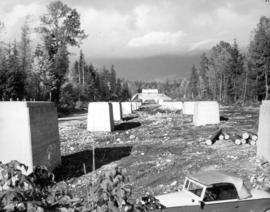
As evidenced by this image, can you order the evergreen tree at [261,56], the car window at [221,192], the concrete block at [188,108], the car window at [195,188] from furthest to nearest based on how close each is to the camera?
1. the evergreen tree at [261,56]
2. the concrete block at [188,108]
3. the car window at [195,188]
4. the car window at [221,192]

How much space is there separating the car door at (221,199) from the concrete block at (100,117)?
57.2 feet

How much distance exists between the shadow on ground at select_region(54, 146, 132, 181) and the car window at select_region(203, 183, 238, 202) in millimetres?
6005

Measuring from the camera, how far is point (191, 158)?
14352mm

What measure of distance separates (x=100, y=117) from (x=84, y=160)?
30.9ft

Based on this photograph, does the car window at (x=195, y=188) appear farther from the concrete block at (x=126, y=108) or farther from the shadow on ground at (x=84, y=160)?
the concrete block at (x=126, y=108)

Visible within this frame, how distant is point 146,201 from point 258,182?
848cm

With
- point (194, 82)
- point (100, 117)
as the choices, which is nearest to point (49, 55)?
point (100, 117)

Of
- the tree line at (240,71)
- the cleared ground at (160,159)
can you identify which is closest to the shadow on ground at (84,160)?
the cleared ground at (160,159)

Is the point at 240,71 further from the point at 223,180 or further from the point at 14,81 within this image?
the point at 223,180

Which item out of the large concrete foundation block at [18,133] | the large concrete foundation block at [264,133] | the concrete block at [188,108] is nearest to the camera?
the large concrete foundation block at [18,133]

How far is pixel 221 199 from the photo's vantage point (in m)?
7.50

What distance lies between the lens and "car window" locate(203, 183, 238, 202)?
745 cm

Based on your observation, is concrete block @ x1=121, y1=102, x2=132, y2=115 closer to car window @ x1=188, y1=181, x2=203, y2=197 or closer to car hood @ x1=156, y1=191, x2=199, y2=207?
car window @ x1=188, y1=181, x2=203, y2=197

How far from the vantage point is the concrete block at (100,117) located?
81.6 ft
